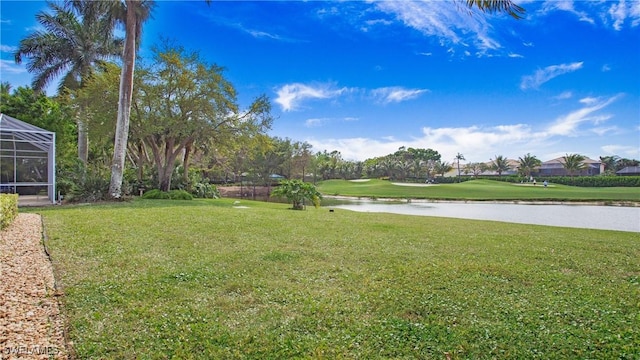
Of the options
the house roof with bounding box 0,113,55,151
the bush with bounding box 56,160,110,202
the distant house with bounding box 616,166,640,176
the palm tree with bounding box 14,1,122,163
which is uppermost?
the palm tree with bounding box 14,1,122,163

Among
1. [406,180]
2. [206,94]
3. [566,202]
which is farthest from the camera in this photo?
[406,180]

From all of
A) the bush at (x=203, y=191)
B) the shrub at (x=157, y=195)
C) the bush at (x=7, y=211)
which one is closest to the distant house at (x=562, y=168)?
the bush at (x=203, y=191)

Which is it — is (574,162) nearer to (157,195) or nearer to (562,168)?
(562,168)

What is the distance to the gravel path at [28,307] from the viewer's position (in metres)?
2.74

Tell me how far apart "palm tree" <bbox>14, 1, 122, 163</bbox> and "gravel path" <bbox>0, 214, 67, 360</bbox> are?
15555 millimetres

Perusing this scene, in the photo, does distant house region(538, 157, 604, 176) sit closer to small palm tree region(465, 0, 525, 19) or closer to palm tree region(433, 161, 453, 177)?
palm tree region(433, 161, 453, 177)

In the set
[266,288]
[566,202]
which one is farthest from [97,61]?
[566,202]

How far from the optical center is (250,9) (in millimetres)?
13664

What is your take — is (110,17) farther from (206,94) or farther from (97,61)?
(97,61)

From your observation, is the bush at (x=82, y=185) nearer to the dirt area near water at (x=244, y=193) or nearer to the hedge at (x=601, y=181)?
the dirt area near water at (x=244, y=193)

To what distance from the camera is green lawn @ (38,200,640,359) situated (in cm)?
291

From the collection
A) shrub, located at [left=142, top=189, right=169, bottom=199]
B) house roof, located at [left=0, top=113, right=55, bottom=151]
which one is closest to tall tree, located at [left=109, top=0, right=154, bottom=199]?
house roof, located at [left=0, top=113, right=55, bottom=151]

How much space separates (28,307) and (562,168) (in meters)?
81.6

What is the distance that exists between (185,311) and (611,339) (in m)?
3.97
